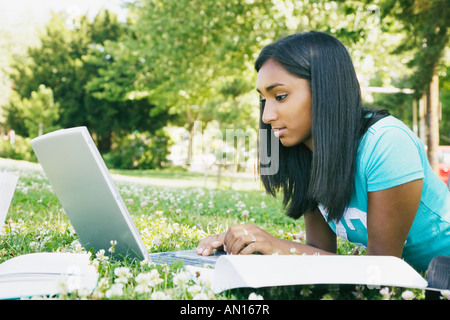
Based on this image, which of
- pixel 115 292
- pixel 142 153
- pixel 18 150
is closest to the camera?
pixel 115 292

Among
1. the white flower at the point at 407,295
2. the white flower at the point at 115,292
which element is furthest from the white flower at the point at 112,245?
the white flower at the point at 407,295

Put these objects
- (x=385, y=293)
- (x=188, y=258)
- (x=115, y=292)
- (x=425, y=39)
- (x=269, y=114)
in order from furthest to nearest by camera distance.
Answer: (x=425, y=39) → (x=188, y=258) → (x=269, y=114) → (x=385, y=293) → (x=115, y=292)

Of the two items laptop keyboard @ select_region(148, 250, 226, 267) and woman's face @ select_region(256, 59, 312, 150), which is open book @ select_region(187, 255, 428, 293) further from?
woman's face @ select_region(256, 59, 312, 150)

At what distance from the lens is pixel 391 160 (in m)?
2.14

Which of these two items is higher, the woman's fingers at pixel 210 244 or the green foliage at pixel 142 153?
the woman's fingers at pixel 210 244

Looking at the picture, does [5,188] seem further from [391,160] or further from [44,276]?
[391,160]

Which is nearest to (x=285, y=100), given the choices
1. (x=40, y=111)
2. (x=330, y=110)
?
(x=330, y=110)

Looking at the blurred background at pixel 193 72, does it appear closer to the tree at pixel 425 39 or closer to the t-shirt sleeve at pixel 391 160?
the tree at pixel 425 39

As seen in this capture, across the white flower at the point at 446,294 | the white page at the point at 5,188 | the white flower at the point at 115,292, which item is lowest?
the white flower at the point at 446,294

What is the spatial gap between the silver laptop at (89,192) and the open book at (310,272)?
588 mm

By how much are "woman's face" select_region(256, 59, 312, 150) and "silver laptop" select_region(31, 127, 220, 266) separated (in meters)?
0.73

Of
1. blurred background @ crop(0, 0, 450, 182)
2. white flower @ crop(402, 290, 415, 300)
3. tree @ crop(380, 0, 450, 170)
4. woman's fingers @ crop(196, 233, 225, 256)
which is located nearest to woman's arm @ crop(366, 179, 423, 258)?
white flower @ crop(402, 290, 415, 300)

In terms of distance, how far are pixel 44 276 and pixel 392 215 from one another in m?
1.42

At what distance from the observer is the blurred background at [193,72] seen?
41.4 feet
